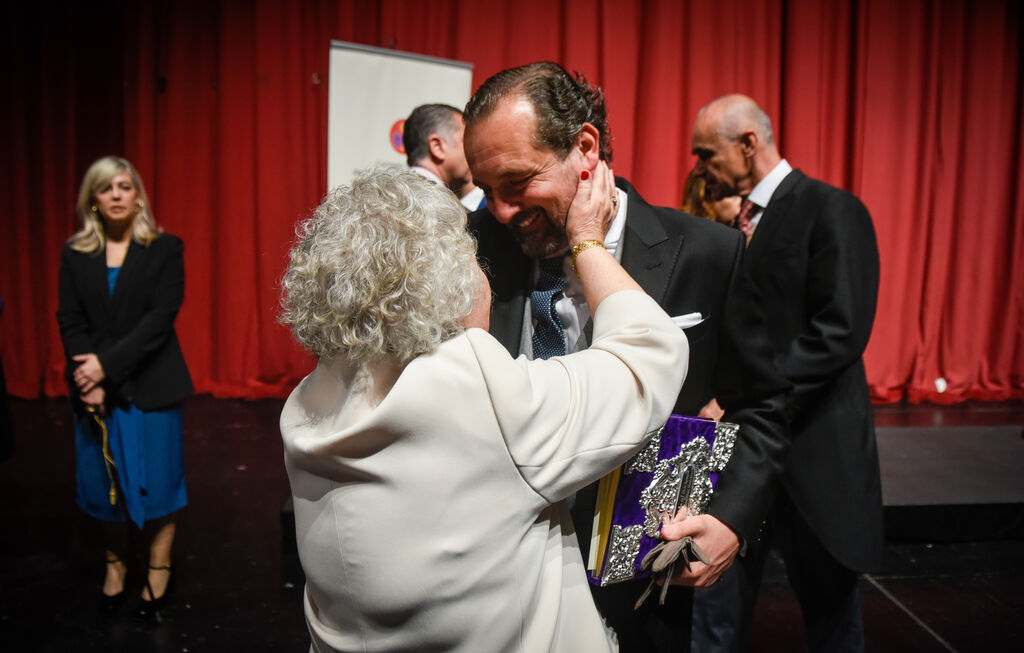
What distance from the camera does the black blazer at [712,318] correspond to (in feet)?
4.01

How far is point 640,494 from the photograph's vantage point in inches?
41.2

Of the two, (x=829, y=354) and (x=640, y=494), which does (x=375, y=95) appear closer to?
(x=829, y=354)

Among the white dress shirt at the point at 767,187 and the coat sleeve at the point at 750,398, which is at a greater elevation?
the white dress shirt at the point at 767,187

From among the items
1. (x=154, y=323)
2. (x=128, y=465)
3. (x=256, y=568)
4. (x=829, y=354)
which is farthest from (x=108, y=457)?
(x=829, y=354)

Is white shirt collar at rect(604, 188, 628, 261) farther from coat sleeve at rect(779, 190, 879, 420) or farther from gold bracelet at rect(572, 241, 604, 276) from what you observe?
coat sleeve at rect(779, 190, 879, 420)

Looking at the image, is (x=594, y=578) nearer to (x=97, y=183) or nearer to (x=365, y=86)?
(x=97, y=183)

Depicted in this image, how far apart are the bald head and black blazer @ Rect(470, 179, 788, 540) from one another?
3.38 ft

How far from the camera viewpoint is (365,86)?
3732mm

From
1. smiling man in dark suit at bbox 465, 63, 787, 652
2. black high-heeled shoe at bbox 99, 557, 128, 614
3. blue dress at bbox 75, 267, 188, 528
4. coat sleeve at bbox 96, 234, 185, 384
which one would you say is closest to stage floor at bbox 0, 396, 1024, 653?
black high-heeled shoe at bbox 99, 557, 128, 614

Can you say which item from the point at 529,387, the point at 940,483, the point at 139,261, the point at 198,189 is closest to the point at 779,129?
the point at 940,483

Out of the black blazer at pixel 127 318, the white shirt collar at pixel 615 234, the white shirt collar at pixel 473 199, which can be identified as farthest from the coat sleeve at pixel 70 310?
the white shirt collar at pixel 615 234

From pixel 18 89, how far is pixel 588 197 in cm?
501

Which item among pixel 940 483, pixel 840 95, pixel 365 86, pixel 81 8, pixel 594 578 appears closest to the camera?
pixel 594 578

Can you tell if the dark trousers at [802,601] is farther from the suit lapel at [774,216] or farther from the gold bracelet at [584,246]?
the gold bracelet at [584,246]
